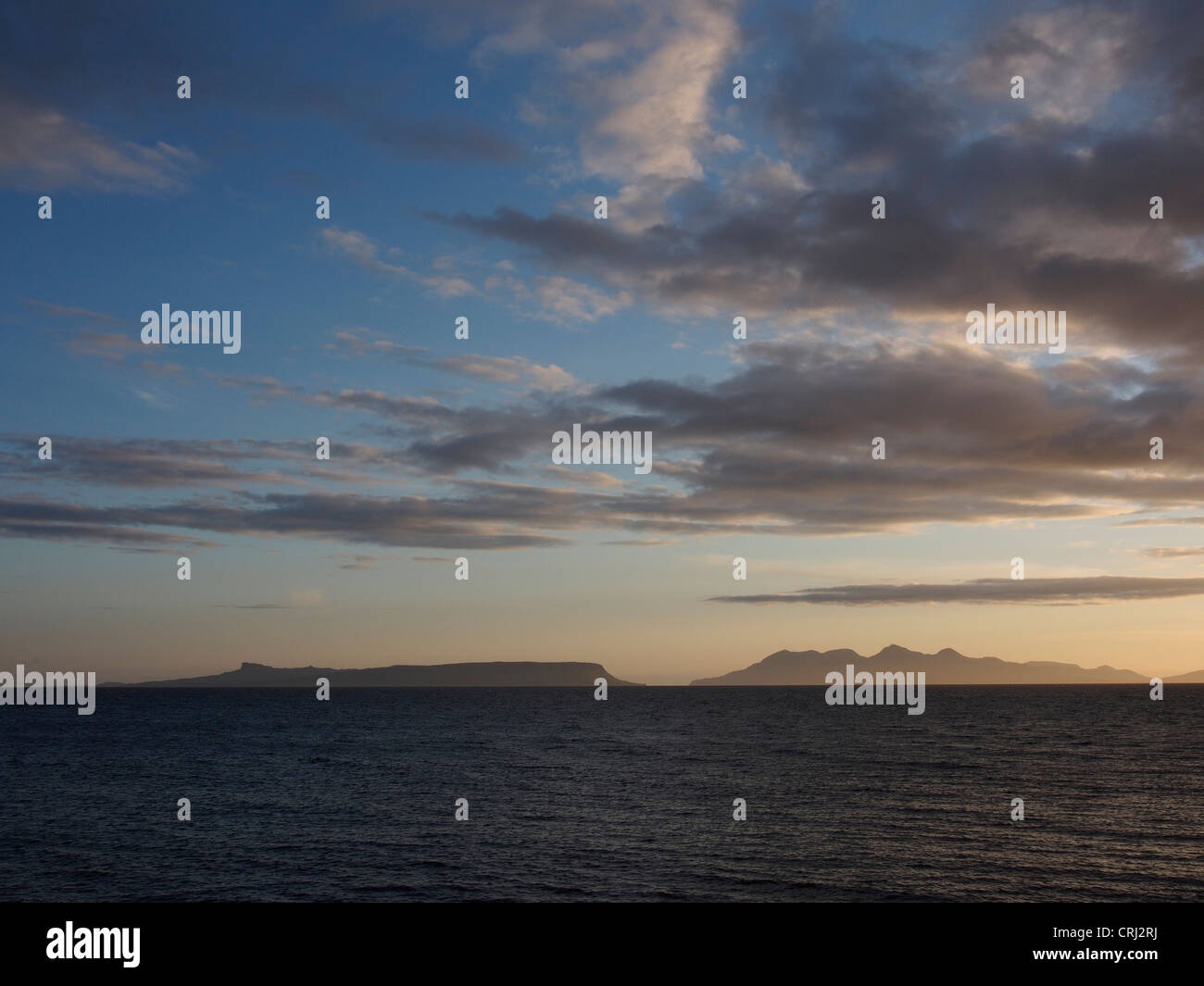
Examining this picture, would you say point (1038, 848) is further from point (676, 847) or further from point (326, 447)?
point (326, 447)

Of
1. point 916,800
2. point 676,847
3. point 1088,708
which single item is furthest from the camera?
point 1088,708
